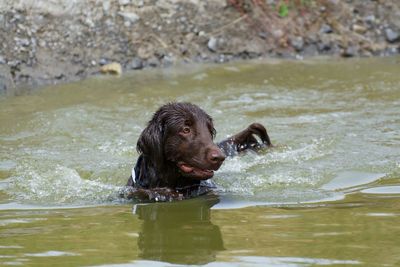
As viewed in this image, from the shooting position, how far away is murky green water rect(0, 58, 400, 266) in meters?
5.19

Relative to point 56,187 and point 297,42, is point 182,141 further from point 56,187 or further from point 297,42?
point 297,42

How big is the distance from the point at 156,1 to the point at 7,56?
2.79 metres

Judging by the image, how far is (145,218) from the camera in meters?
6.23

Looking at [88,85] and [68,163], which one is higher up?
[88,85]

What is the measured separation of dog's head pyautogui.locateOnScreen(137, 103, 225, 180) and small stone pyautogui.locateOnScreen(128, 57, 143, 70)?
595 centimetres

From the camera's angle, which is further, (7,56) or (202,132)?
(7,56)

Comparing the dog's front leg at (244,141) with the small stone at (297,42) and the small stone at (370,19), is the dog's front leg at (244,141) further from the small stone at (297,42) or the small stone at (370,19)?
the small stone at (370,19)

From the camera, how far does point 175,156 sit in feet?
22.6

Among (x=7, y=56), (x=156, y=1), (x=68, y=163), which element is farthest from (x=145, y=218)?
(x=156, y=1)

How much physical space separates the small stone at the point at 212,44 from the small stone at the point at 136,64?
3.90 feet

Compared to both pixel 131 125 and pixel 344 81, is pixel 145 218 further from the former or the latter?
pixel 344 81

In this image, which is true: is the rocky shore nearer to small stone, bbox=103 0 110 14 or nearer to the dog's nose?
small stone, bbox=103 0 110 14

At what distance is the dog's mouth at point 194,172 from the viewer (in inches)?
263

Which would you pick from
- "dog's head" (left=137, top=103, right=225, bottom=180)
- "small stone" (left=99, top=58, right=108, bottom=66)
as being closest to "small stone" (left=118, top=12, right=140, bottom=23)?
"small stone" (left=99, top=58, right=108, bottom=66)
